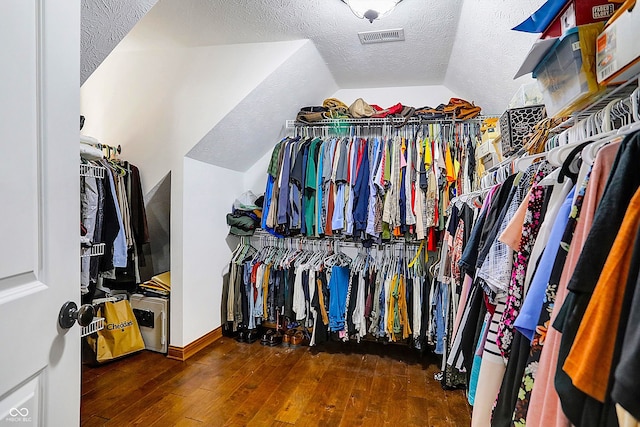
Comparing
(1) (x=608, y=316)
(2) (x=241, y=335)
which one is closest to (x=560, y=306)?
(1) (x=608, y=316)

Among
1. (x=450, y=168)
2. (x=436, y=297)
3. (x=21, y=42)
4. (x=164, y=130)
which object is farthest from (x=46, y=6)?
(x=436, y=297)

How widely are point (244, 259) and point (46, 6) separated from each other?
2.49 m

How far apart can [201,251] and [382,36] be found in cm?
221

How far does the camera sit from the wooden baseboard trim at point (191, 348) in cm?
247

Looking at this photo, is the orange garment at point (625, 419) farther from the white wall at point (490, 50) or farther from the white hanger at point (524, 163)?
the white wall at point (490, 50)

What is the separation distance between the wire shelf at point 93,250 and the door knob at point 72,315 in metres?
1.12

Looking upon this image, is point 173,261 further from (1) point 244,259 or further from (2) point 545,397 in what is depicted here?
(2) point 545,397

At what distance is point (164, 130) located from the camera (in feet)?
8.45

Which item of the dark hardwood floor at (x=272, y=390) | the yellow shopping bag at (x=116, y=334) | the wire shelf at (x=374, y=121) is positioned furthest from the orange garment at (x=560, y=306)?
the yellow shopping bag at (x=116, y=334)

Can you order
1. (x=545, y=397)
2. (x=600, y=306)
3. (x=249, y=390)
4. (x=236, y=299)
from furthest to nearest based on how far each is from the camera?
(x=236, y=299), (x=249, y=390), (x=545, y=397), (x=600, y=306)

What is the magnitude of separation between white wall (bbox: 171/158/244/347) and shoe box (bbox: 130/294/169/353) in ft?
0.24

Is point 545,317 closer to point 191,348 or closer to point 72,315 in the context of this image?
point 72,315

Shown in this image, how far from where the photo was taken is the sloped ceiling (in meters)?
1.28

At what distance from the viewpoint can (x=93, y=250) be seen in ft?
5.97
